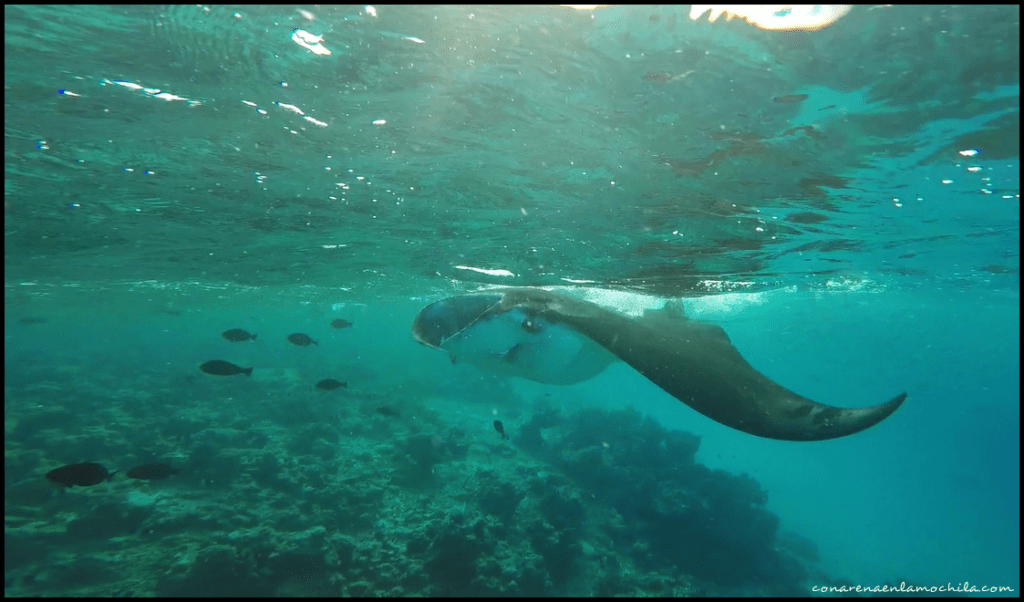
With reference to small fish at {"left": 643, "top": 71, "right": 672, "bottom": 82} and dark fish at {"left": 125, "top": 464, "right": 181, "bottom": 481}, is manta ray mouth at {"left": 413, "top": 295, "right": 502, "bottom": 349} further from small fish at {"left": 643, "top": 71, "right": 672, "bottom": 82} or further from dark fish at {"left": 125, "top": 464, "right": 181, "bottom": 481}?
dark fish at {"left": 125, "top": 464, "right": 181, "bottom": 481}

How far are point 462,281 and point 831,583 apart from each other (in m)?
20.5

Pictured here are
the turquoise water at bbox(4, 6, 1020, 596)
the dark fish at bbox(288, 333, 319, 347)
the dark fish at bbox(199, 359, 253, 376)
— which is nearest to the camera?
the turquoise water at bbox(4, 6, 1020, 596)

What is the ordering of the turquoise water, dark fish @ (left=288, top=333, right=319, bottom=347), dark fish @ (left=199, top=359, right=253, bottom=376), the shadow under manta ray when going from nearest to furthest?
the shadow under manta ray
the turquoise water
dark fish @ (left=199, top=359, right=253, bottom=376)
dark fish @ (left=288, top=333, right=319, bottom=347)

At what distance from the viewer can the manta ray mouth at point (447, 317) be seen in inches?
222

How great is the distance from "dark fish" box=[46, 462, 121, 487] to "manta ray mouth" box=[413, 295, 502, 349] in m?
5.79

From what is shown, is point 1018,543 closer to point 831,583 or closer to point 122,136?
point 831,583

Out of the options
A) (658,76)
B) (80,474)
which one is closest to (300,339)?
(80,474)

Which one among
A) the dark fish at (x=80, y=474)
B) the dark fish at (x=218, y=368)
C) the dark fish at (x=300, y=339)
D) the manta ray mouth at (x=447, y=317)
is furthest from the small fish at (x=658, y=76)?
the dark fish at (x=80, y=474)

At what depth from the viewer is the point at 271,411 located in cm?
2167

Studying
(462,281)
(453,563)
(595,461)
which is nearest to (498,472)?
(595,461)

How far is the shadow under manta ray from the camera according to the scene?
3391mm

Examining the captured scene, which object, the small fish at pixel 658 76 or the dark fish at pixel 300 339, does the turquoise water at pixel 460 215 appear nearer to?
the small fish at pixel 658 76

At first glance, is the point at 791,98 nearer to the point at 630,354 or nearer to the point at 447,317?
the point at 630,354

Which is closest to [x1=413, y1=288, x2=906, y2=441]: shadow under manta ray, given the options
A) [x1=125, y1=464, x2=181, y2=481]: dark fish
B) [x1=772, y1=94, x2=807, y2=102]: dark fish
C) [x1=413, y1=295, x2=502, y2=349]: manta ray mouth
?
[x1=413, y1=295, x2=502, y2=349]: manta ray mouth
